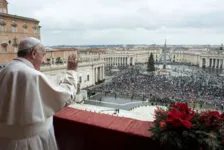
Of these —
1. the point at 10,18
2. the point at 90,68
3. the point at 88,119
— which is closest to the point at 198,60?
the point at 90,68

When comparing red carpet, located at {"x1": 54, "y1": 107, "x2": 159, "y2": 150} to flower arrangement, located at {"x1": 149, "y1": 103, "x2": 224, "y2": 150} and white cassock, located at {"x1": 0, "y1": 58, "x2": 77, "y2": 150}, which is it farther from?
white cassock, located at {"x1": 0, "y1": 58, "x2": 77, "y2": 150}

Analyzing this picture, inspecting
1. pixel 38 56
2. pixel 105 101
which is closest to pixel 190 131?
pixel 38 56

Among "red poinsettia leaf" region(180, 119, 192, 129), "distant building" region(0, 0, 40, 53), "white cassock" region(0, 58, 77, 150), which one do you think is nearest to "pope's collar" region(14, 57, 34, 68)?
"white cassock" region(0, 58, 77, 150)

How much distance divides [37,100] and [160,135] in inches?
39.7

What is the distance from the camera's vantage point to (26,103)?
1.50 m

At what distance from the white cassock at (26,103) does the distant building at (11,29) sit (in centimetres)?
1732

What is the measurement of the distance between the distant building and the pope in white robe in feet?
56.7

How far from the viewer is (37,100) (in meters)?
1.52

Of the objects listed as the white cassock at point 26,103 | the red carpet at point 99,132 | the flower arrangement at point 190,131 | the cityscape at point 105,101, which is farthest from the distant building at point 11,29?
the flower arrangement at point 190,131

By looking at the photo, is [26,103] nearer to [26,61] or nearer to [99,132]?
[26,61]

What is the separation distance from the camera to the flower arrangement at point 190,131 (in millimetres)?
1468

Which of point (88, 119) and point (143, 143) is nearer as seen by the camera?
point (143, 143)

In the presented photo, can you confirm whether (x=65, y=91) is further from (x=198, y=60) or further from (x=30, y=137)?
(x=198, y=60)

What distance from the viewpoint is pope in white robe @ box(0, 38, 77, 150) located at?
1506 millimetres
